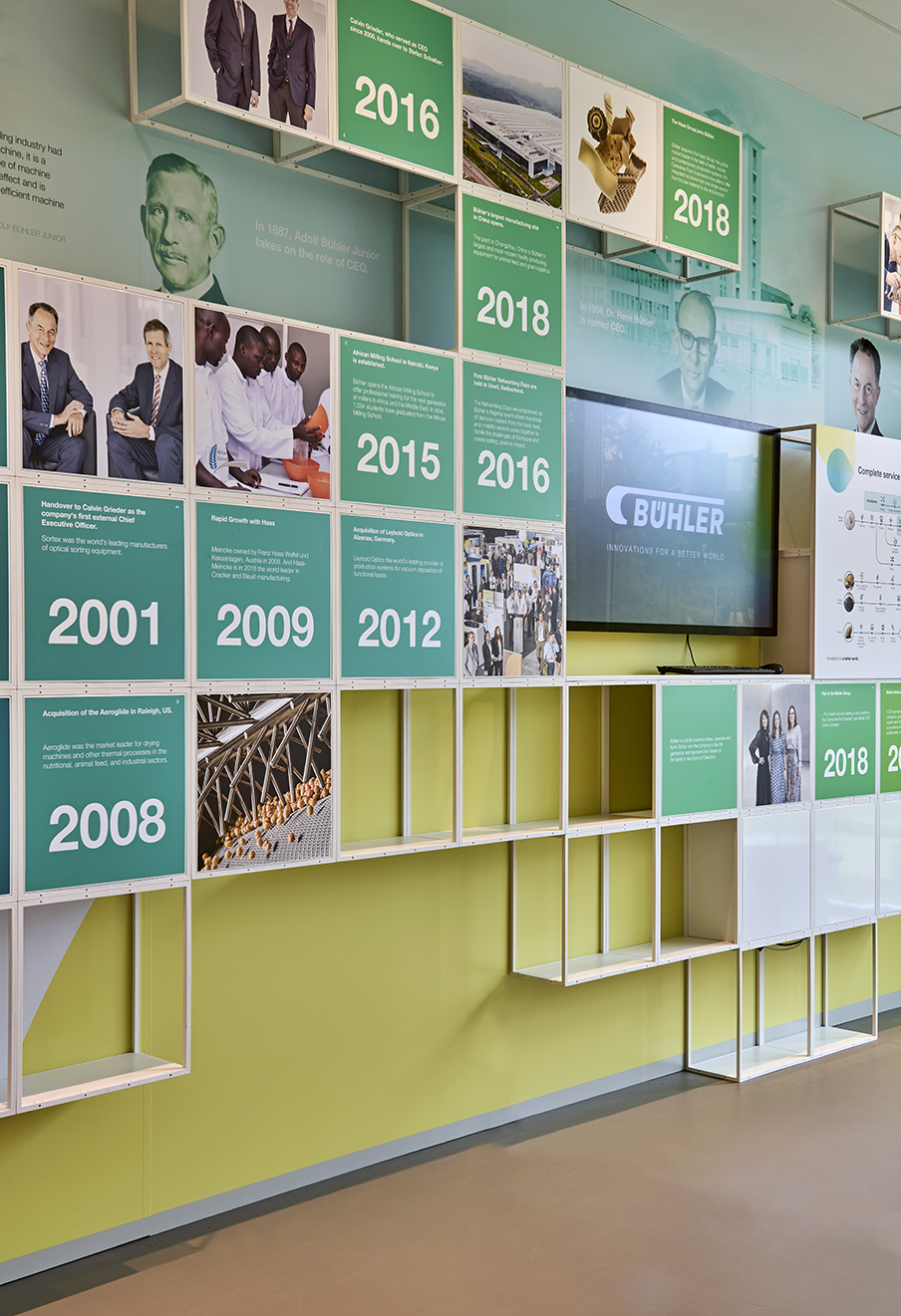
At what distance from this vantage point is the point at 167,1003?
10.1 ft

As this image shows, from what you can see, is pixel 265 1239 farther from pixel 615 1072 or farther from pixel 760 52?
pixel 760 52

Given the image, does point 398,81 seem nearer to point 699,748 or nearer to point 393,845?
point 393,845

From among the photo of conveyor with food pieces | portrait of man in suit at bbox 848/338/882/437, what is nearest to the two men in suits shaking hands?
the photo of conveyor with food pieces

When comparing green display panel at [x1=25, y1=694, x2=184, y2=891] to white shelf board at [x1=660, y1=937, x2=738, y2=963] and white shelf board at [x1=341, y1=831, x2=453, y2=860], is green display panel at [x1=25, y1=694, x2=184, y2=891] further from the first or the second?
white shelf board at [x1=660, y1=937, x2=738, y2=963]

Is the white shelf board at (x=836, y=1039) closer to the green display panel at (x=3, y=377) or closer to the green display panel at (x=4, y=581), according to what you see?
the green display panel at (x=4, y=581)

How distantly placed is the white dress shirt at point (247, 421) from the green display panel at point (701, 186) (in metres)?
1.78


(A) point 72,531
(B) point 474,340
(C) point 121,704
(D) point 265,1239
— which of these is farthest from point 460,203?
(D) point 265,1239

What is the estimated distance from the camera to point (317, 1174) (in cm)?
340

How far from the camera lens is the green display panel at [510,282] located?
352 centimetres

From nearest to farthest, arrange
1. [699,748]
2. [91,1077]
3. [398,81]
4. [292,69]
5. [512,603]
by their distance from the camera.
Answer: [91,1077]
[292,69]
[398,81]
[512,603]
[699,748]

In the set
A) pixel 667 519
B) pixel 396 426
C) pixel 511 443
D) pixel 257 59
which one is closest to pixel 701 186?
pixel 667 519

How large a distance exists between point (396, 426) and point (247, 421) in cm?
47

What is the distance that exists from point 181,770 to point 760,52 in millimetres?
3661

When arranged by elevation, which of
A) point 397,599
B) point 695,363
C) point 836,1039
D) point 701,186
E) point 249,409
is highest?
point 701,186
